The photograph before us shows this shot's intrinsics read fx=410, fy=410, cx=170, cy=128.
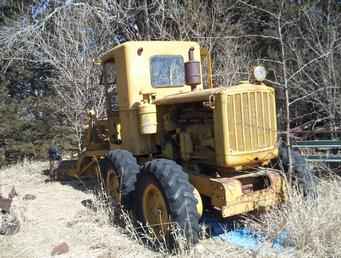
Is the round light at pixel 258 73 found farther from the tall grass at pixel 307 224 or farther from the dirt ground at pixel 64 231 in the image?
the dirt ground at pixel 64 231

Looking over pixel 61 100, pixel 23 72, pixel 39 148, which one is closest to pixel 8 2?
pixel 23 72

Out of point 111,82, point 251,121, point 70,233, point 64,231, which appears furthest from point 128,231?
point 111,82

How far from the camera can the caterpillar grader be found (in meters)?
4.54

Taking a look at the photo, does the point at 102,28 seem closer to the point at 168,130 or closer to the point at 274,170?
the point at 168,130

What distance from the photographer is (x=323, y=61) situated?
8836mm

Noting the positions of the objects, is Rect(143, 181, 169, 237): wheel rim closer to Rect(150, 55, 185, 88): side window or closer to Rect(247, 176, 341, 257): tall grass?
Rect(247, 176, 341, 257): tall grass

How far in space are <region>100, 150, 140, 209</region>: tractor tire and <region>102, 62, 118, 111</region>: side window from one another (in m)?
1.21

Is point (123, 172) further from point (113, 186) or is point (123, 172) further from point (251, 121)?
point (251, 121)

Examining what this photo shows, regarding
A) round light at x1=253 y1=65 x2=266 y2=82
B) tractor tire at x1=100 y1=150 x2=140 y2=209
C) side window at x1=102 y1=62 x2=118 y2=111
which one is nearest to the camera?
round light at x1=253 y1=65 x2=266 y2=82

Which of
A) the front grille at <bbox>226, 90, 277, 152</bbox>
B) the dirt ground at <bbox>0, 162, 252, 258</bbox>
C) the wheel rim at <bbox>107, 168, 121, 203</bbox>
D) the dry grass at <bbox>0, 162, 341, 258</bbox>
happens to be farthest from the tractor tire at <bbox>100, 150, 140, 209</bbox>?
the front grille at <bbox>226, 90, 277, 152</bbox>

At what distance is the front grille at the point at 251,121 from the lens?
4.60 metres

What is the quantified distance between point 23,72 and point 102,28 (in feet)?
11.5

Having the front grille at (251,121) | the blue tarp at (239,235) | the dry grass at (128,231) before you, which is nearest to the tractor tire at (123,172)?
the dry grass at (128,231)

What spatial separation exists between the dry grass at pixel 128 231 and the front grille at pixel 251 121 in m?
0.73
